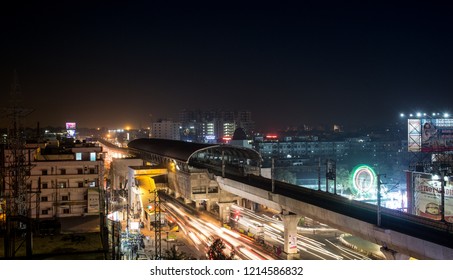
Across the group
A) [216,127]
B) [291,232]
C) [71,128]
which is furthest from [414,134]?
[216,127]

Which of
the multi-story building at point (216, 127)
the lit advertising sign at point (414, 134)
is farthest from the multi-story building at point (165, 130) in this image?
the lit advertising sign at point (414, 134)

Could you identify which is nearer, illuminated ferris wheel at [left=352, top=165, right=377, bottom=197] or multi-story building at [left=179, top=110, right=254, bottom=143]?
illuminated ferris wheel at [left=352, top=165, right=377, bottom=197]

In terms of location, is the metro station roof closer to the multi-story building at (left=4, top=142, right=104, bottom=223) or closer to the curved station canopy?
the curved station canopy

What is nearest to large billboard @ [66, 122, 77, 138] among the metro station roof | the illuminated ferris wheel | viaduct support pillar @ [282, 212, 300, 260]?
the metro station roof

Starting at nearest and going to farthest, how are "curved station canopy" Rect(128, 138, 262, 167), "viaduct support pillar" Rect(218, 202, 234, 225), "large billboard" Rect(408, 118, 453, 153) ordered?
"large billboard" Rect(408, 118, 453, 153)
"viaduct support pillar" Rect(218, 202, 234, 225)
"curved station canopy" Rect(128, 138, 262, 167)

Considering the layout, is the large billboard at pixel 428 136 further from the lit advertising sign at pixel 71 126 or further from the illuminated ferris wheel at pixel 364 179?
the lit advertising sign at pixel 71 126

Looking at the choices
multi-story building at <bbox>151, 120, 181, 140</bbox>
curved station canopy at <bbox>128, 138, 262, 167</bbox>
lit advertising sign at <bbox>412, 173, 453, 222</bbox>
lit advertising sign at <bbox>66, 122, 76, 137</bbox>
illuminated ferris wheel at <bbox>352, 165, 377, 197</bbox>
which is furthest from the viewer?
multi-story building at <bbox>151, 120, 181, 140</bbox>
